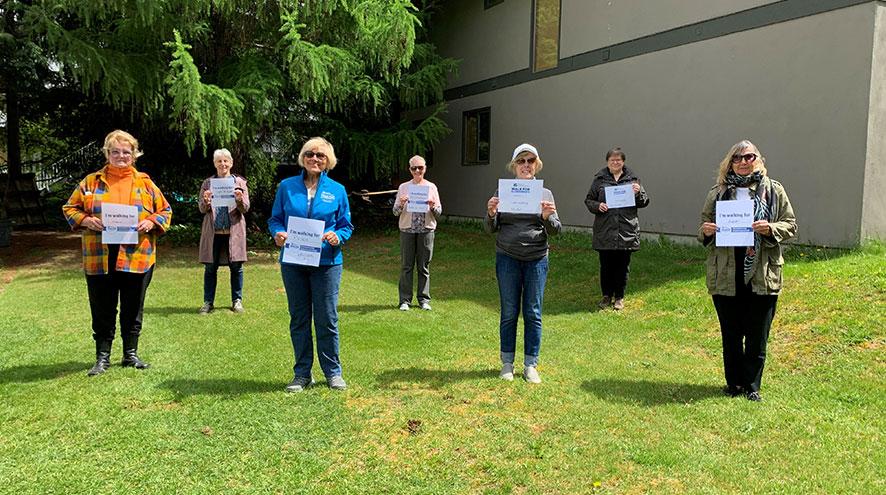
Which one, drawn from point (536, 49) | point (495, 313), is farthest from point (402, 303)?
point (536, 49)

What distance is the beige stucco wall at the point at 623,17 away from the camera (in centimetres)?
1102

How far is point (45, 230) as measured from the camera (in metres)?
17.2

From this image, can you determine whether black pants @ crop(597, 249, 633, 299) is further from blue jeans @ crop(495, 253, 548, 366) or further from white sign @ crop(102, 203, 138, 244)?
white sign @ crop(102, 203, 138, 244)

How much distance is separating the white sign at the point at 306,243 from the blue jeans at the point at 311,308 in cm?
15

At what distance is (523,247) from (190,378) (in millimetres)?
2966

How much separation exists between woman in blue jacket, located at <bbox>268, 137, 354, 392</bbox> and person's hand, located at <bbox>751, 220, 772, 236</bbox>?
117 inches

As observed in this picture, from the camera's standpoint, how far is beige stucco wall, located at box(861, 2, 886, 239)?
8.54 metres

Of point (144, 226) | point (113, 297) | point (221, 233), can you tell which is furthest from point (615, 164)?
point (113, 297)

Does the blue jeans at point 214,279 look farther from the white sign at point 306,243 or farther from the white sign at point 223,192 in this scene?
the white sign at point 306,243

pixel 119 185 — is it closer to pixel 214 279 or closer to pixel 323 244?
pixel 323 244

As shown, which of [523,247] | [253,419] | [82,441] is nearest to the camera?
[82,441]

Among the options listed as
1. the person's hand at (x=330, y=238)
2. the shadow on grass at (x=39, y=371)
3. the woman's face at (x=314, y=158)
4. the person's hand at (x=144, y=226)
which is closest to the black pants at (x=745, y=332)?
the person's hand at (x=330, y=238)

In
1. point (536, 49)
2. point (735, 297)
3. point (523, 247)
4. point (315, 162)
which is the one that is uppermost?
point (536, 49)

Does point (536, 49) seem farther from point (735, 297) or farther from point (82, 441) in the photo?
point (82, 441)
